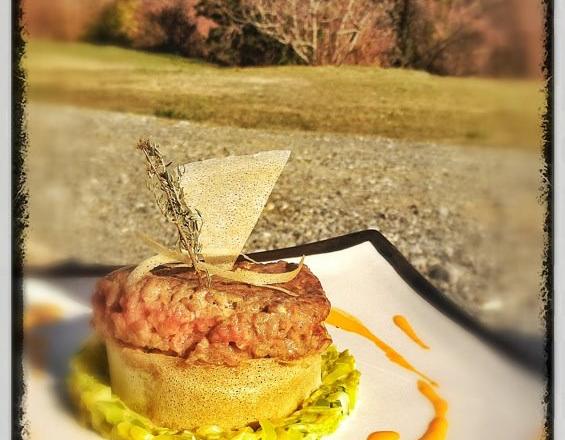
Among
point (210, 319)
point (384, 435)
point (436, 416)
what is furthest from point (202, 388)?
point (436, 416)

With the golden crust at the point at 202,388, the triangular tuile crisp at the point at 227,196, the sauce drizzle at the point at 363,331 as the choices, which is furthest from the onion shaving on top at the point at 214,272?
the sauce drizzle at the point at 363,331

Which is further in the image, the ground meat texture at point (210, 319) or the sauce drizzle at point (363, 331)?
the sauce drizzle at point (363, 331)

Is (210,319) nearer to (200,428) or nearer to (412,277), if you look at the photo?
(200,428)

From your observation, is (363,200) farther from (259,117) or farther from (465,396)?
(465,396)

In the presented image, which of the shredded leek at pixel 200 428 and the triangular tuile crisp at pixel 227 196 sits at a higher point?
the triangular tuile crisp at pixel 227 196

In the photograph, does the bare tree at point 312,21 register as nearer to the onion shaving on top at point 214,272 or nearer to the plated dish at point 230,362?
the plated dish at point 230,362
